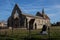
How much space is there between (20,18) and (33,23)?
5.10 metres

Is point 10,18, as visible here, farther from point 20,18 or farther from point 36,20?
point 36,20

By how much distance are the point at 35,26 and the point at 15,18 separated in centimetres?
788

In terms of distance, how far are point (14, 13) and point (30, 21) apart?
21.4 feet

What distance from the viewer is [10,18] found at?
6831 centimetres

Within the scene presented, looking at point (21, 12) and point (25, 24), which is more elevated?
point (21, 12)

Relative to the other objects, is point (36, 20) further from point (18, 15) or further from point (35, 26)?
point (18, 15)

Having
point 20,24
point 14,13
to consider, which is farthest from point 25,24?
point 14,13

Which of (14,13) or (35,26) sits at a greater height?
(14,13)

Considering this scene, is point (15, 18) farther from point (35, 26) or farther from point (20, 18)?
point (35, 26)

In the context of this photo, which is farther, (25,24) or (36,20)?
(36,20)

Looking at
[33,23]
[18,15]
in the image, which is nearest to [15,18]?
[18,15]

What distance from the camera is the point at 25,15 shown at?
210ft

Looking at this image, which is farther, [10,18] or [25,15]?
[10,18]

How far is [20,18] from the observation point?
6569cm
